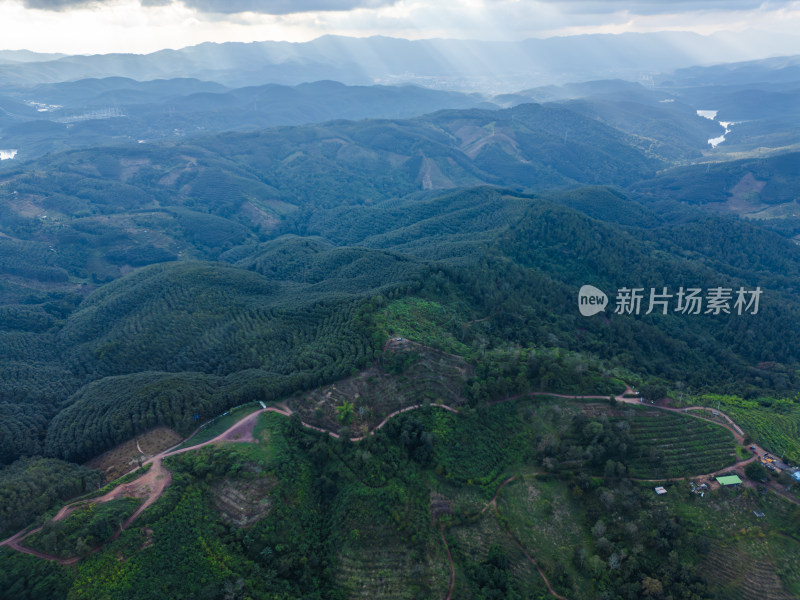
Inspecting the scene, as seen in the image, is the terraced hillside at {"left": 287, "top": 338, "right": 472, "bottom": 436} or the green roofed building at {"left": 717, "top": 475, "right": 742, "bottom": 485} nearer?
the green roofed building at {"left": 717, "top": 475, "right": 742, "bottom": 485}

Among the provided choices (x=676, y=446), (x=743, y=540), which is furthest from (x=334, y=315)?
(x=743, y=540)

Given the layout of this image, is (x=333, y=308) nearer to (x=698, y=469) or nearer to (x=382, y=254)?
(x=382, y=254)

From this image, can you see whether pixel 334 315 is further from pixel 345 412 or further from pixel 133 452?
pixel 133 452

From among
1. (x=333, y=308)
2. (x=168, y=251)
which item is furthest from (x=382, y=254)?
(x=168, y=251)
